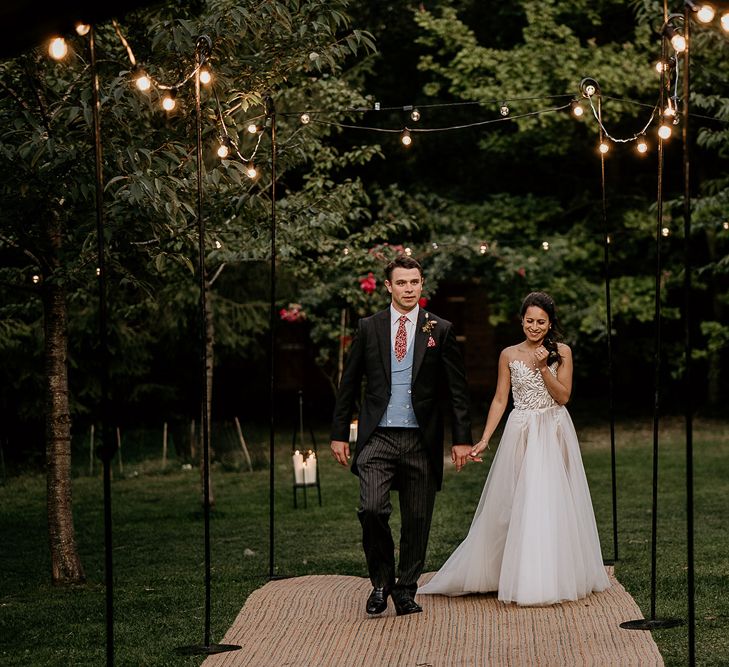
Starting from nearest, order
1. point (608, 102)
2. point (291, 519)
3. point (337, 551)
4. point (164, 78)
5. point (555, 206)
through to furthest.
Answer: point (164, 78) < point (337, 551) < point (291, 519) < point (608, 102) < point (555, 206)

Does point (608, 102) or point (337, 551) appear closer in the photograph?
point (337, 551)

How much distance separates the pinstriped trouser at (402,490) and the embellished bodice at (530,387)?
0.89 m

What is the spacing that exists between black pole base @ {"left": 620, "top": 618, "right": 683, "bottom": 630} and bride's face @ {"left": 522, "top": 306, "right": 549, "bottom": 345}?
1740 mm

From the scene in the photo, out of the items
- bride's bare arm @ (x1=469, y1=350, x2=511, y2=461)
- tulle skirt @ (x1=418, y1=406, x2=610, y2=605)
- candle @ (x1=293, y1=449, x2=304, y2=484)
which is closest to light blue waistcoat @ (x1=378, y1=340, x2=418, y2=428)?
bride's bare arm @ (x1=469, y1=350, x2=511, y2=461)

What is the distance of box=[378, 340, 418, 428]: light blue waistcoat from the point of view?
6551 mm

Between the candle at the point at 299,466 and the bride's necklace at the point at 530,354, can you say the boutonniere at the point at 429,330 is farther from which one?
the candle at the point at 299,466

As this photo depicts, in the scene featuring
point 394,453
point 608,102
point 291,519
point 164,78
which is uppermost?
point 608,102

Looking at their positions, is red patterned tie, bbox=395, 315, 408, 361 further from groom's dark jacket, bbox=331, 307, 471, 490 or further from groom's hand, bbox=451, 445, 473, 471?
groom's hand, bbox=451, 445, 473, 471

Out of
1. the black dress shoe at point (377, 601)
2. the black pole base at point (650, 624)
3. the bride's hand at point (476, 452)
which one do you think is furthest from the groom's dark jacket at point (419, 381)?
the black pole base at point (650, 624)

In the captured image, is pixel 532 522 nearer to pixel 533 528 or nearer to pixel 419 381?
pixel 533 528

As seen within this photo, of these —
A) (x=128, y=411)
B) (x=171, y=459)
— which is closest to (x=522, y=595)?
(x=171, y=459)

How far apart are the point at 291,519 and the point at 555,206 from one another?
9484 mm

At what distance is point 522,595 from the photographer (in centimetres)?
661

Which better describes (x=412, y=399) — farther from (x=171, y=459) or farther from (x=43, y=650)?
(x=171, y=459)
